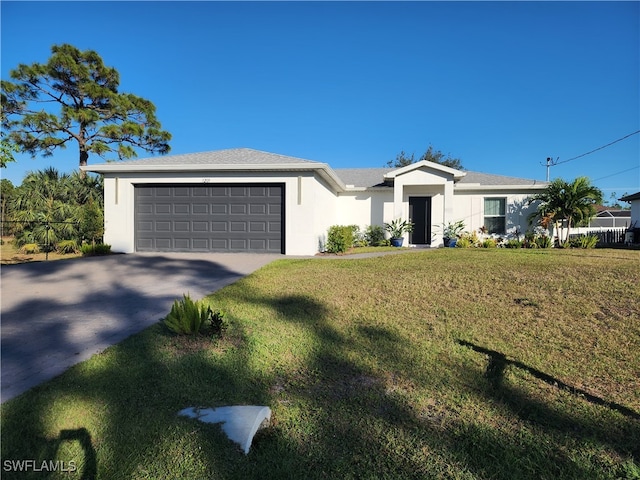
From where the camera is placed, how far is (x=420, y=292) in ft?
20.8

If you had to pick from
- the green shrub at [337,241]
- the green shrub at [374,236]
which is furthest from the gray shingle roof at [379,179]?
the green shrub at [337,241]

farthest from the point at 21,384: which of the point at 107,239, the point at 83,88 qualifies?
the point at 83,88

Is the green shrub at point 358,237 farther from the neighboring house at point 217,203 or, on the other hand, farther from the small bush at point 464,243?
the small bush at point 464,243

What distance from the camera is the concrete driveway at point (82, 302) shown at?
142 inches

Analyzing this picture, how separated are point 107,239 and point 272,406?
11.9 m

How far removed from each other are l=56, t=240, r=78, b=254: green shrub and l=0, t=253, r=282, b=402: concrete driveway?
3.34 m

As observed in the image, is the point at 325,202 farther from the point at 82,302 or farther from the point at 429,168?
the point at 82,302

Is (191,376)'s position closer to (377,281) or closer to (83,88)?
(377,281)

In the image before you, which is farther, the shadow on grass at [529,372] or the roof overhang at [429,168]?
the roof overhang at [429,168]

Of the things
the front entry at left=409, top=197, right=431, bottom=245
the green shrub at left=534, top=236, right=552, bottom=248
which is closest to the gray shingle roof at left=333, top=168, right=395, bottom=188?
the front entry at left=409, top=197, right=431, bottom=245

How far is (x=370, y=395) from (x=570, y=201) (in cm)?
1526

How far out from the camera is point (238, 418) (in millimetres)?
2604

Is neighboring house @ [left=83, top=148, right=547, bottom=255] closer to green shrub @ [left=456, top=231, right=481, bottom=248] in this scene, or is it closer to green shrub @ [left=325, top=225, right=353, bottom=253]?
green shrub @ [left=325, top=225, right=353, bottom=253]

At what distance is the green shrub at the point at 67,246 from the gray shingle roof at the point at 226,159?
350cm
